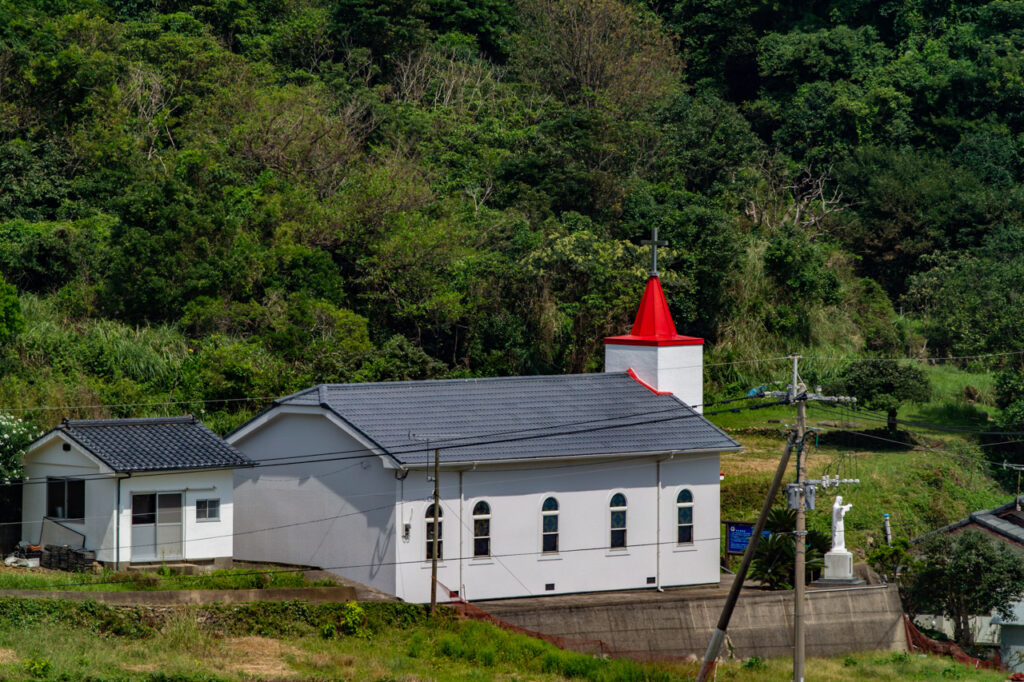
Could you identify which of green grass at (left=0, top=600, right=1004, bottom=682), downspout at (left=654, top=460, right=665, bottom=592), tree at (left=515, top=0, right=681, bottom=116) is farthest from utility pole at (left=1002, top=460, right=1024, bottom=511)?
tree at (left=515, top=0, right=681, bottom=116)

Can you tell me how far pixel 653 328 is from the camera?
1369 inches

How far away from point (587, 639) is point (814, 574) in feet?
23.6

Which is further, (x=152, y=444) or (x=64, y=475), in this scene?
(x=152, y=444)

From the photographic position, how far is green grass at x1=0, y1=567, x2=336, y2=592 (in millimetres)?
27688

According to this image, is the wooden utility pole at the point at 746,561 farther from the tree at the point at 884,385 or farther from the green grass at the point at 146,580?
the tree at the point at 884,385

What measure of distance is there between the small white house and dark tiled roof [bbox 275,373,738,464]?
2.60 metres

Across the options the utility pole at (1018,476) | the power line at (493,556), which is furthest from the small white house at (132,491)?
the utility pole at (1018,476)

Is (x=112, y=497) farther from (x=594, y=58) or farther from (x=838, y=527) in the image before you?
(x=594, y=58)

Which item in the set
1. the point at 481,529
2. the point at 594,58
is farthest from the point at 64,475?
the point at 594,58

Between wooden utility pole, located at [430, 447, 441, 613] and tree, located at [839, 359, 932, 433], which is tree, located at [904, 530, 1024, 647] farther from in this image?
wooden utility pole, located at [430, 447, 441, 613]

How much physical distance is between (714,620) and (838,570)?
4.00 m

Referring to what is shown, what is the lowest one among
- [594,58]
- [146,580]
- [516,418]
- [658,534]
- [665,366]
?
[146,580]

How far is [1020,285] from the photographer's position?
49844 millimetres

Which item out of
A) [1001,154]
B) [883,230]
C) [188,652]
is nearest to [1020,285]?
[883,230]
